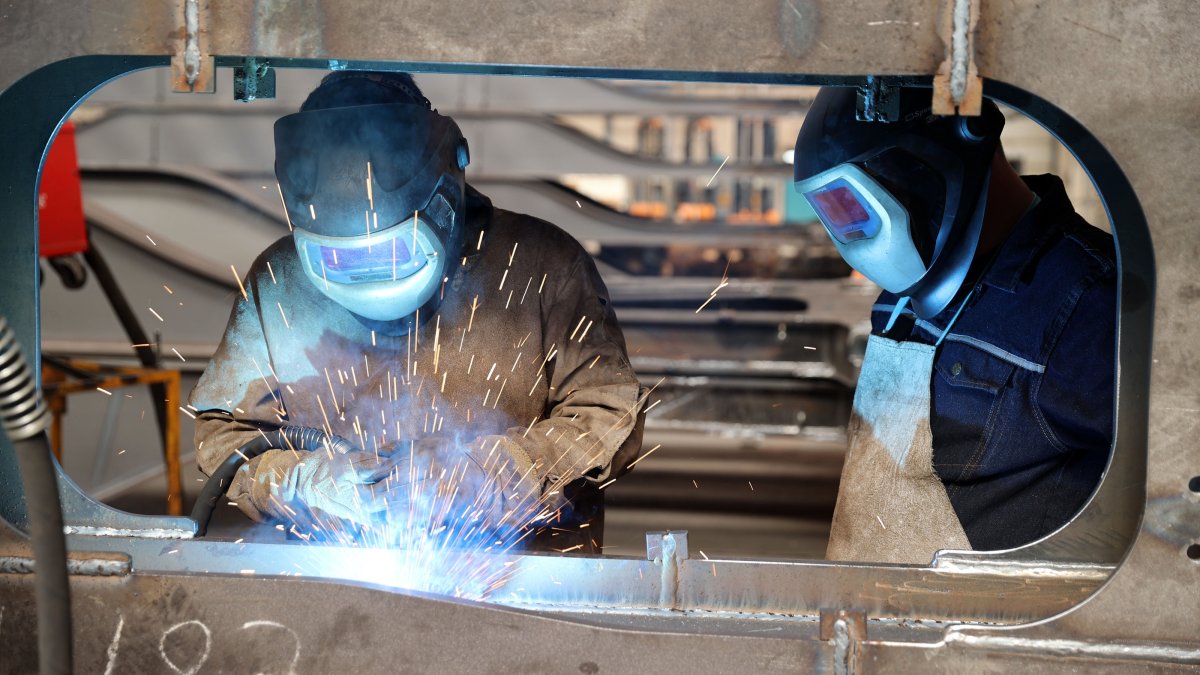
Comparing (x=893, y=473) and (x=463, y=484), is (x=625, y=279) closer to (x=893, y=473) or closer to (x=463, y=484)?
(x=893, y=473)

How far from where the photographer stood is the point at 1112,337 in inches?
63.9

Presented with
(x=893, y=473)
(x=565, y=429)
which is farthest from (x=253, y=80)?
(x=893, y=473)

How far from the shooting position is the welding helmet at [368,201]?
1.69 metres

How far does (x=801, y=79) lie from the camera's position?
1072mm

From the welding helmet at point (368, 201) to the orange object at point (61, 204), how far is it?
2.52 m

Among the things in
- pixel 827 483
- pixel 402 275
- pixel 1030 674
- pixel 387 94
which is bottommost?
pixel 827 483

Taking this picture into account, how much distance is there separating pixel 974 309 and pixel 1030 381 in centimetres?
18

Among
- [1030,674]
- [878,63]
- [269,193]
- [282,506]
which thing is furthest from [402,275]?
[269,193]

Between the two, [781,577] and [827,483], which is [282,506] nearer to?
[781,577]

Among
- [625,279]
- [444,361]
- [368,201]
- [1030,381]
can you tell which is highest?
[368,201]

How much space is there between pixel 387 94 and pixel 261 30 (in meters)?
0.84

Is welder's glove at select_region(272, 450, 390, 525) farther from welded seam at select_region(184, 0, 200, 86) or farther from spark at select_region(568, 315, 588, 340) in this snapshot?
welded seam at select_region(184, 0, 200, 86)

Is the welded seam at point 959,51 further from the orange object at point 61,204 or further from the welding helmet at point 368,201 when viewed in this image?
the orange object at point 61,204

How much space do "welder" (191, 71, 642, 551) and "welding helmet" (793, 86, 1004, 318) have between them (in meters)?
0.49
